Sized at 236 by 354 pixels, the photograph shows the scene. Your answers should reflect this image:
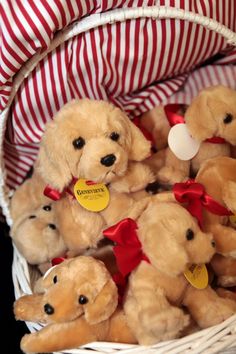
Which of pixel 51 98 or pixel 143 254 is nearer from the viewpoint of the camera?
pixel 143 254

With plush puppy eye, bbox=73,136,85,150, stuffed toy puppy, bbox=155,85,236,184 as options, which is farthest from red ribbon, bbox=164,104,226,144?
plush puppy eye, bbox=73,136,85,150

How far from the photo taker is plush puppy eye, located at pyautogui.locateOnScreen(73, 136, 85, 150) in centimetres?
79

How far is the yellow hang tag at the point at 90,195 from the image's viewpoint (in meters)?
0.84

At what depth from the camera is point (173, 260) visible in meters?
0.71

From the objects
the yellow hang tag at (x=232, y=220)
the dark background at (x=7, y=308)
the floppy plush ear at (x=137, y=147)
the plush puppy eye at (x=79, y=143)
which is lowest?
the dark background at (x=7, y=308)

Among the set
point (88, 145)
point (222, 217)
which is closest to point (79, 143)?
point (88, 145)

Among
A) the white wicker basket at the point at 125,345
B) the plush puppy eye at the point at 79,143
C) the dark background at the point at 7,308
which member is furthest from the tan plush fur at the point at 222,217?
the dark background at the point at 7,308

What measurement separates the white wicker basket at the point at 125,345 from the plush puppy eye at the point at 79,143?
6.4 inches

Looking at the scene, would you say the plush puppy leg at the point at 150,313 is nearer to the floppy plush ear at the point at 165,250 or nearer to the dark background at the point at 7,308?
the floppy plush ear at the point at 165,250

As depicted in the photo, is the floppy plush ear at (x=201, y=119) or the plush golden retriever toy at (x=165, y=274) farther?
the floppy plush ear at (x=201, y=119)

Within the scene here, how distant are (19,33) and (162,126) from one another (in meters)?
0.35

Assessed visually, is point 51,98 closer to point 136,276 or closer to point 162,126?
point 162,126

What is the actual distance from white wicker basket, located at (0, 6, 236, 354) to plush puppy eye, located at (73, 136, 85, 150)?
16 cm

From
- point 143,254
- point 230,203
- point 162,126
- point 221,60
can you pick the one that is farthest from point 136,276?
point 221,60
